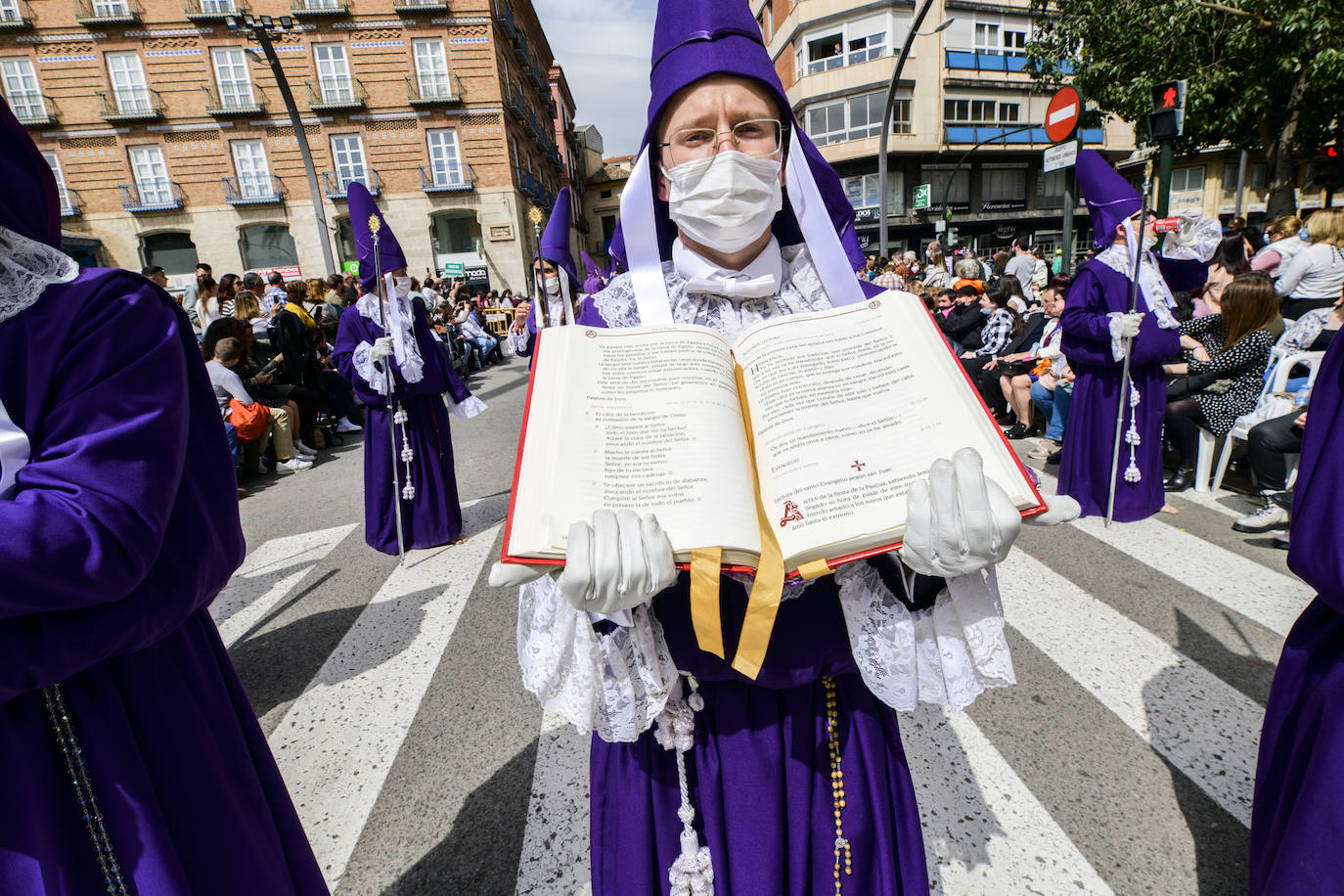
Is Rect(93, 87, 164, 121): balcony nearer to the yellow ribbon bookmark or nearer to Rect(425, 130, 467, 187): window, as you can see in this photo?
Rect(425, 130, 467, 187): window

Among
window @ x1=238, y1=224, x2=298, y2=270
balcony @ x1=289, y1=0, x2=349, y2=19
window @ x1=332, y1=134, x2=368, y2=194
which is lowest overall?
window @ x1=238, y1=224, x2=298, y2=270

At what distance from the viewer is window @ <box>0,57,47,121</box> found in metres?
23.8

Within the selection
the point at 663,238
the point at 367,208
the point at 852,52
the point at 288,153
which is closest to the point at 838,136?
the point at 852,52

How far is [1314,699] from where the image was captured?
1.18 metres

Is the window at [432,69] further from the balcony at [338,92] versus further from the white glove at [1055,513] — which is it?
the white glove at [1055,513]

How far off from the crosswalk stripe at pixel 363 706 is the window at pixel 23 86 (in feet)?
107

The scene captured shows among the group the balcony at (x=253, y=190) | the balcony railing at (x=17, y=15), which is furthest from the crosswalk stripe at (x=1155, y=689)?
the balcony railing at (x=17, y=15)

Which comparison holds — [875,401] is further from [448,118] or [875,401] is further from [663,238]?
[448,118]

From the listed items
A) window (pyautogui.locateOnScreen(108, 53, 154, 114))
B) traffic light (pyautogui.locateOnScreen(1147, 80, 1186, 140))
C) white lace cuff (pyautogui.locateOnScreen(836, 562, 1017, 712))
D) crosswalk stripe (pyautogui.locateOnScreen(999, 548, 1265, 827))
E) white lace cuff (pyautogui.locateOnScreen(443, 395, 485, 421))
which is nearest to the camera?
white lace cuff (pyautogui.locateOnScreen(836, 562, 1017, 712))

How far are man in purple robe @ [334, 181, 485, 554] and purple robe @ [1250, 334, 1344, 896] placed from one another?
421 cm

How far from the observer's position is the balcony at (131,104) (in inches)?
958

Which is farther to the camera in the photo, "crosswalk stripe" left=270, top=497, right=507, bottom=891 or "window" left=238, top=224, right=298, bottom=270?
"window" left=238, top=224, right=298, bottom=270

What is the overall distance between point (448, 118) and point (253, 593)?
2625 centimetres

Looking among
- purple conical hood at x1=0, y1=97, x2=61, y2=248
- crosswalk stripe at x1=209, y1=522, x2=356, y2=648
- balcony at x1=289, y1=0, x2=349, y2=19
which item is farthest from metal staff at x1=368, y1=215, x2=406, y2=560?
balcony at x1=289, y1=0, x2=349, y2=19
